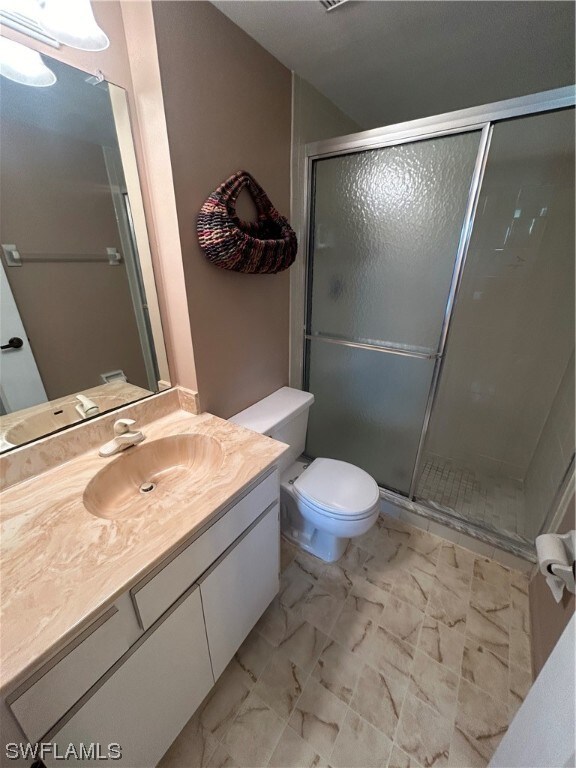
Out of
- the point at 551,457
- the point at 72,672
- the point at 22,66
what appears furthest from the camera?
the point at 551,457

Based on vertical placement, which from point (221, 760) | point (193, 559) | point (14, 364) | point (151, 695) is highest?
point (14, 364)

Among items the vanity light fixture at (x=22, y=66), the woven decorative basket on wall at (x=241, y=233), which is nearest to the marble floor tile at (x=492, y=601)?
the woven decorative basket on wall at (x=241, y=233)

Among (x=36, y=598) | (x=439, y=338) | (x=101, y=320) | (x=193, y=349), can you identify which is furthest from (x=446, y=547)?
(x=101, y=320)

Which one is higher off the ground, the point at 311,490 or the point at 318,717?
the point at 311,490

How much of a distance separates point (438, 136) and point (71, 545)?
6.19 feet

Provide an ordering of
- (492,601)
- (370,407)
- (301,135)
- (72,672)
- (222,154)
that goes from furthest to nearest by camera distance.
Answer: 1. (370,407)
2. (301,135)
3. (492,601)
4. (222,154)
5. (72,672)

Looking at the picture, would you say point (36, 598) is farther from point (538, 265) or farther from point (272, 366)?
point (538, 265)

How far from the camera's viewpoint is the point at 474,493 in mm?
1909

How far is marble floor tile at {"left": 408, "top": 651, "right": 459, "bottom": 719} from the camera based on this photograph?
105cm

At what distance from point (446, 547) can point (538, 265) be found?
1.72 metres

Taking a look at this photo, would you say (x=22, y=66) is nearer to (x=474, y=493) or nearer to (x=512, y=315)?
(x=512, y=315)

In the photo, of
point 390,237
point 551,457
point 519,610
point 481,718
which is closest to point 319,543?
point 481,718

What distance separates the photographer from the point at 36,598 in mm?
586

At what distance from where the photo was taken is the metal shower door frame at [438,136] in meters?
1.07
